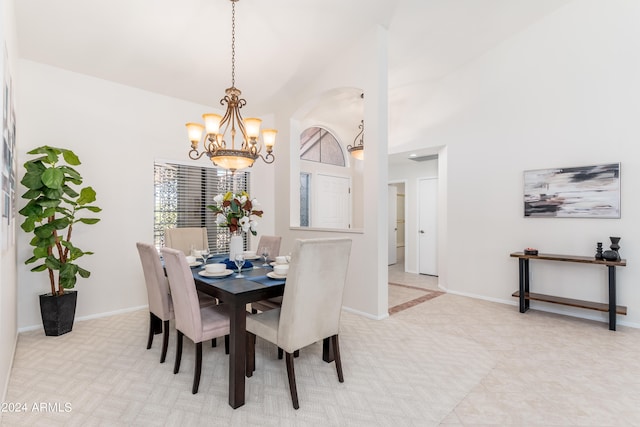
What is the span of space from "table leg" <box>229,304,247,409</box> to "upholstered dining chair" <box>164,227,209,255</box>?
6.25 ft

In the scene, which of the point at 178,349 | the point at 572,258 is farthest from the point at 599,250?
the point at 178,349

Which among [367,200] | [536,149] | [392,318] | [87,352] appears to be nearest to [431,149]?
[536,149]

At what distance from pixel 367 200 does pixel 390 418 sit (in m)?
2.35

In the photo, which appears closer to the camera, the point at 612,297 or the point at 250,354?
the point at 250,354

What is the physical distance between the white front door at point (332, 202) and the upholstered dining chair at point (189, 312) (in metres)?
3.81

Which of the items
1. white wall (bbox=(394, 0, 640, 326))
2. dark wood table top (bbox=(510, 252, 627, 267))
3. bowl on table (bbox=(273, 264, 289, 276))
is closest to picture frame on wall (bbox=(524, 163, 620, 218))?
white wall (bbox=(394, 0, 640, 326))

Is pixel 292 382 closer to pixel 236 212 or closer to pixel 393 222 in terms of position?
pixel 236 212

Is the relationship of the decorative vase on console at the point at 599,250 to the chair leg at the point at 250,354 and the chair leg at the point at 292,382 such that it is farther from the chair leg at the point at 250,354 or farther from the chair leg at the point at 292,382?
the chair leg at the point at 250,354

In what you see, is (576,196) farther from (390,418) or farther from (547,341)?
(390,418)

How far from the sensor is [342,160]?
671 centimetres

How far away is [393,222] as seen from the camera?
7.76m

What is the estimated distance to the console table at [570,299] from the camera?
3.31 m

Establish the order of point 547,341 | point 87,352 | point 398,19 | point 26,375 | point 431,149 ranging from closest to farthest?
point 26,375, point 87,352, point 547,341, point 398,19, point 431,149

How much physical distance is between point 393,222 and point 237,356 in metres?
6.22
